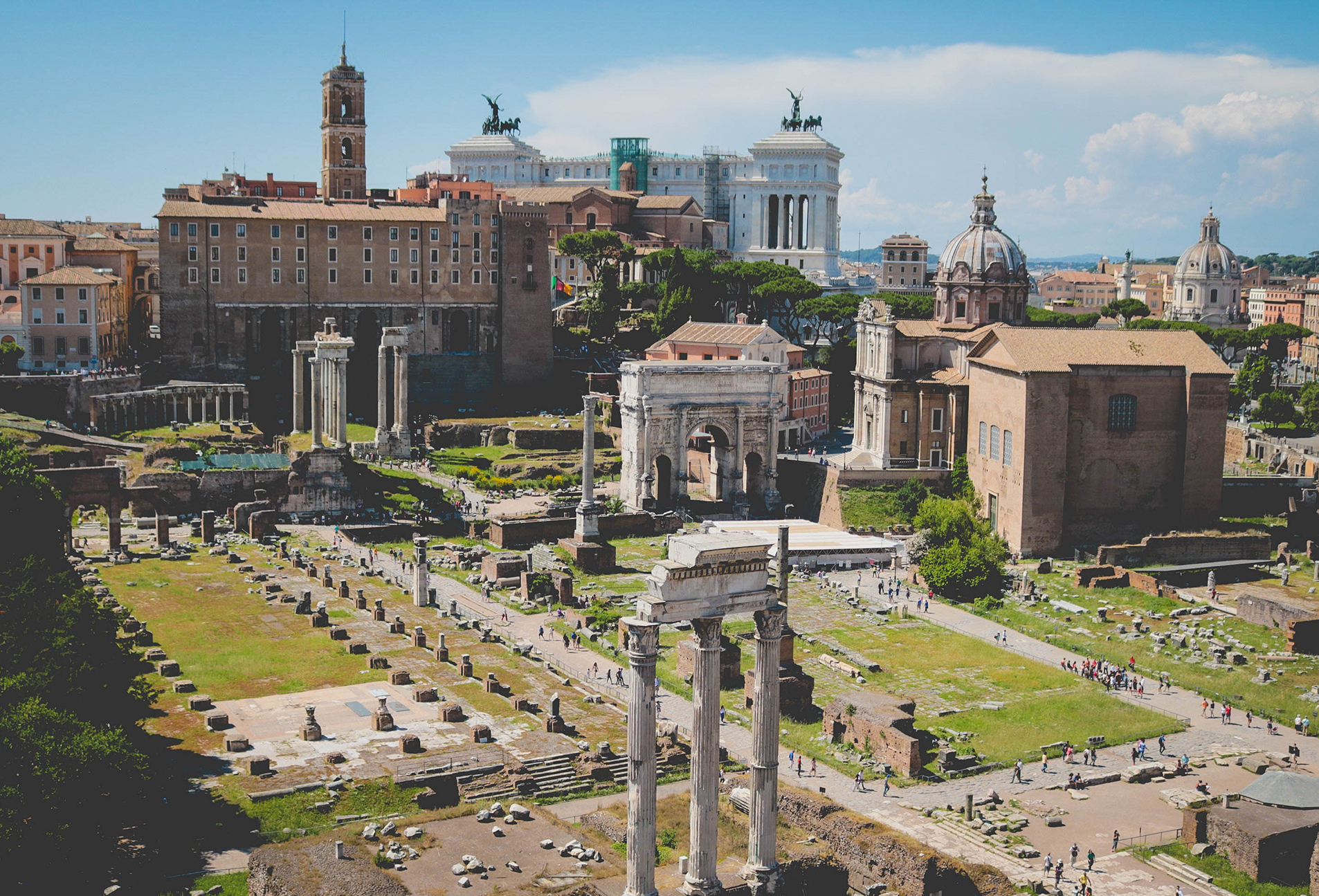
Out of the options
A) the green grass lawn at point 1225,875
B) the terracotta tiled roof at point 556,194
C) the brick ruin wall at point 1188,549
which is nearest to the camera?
the green grass lawn at point 1225,875

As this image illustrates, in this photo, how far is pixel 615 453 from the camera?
78250 mm

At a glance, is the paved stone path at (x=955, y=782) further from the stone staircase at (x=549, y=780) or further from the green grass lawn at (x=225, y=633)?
the green grass lawn at (x=225, y=633)

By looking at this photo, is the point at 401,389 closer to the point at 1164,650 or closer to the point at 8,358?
the point at 8,358

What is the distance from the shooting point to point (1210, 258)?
13162 cm

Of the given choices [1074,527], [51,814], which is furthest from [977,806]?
[1074,527]

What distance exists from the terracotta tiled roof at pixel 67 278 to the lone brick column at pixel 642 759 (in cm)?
6549

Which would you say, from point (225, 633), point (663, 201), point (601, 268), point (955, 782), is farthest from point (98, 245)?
point (955, 782)

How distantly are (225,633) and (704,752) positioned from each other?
2583 cm

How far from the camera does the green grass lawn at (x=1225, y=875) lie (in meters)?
31.3

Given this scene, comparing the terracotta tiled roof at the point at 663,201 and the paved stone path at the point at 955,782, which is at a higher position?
the terracotta tiled roof at the point at 663,201

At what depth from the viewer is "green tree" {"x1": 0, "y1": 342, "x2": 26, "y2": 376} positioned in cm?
7606

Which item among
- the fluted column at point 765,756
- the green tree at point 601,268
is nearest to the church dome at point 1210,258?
the green tree at point 601,268

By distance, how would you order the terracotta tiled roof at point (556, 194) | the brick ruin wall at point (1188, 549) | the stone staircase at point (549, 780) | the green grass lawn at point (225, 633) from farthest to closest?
the terracotta tiled roof at point (556, 194)
the brick ruin wall at point (1188, 549)
the green grass lawn at point (225, 633)
the stone staircase at point (549, 780)

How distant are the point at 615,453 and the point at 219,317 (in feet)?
85.2
